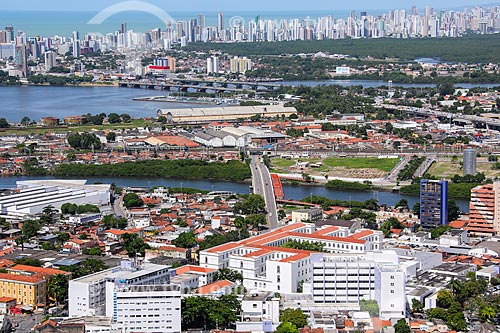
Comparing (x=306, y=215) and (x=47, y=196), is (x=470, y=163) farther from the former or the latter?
(x=47, y=196)

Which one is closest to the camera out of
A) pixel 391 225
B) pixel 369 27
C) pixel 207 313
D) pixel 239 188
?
pixel 207 313

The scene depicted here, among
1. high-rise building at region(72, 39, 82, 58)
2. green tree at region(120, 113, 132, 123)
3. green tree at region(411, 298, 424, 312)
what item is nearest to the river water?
green tree at region(120, 113, 132, 123)

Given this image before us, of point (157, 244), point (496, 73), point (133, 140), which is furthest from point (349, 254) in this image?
point (496, 73)

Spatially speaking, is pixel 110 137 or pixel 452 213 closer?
pixel 452 213

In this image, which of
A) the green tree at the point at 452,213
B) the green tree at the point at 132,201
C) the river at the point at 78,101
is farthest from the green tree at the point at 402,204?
the river at the point at 78,101

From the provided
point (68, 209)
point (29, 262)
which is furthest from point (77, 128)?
point (29, 262)

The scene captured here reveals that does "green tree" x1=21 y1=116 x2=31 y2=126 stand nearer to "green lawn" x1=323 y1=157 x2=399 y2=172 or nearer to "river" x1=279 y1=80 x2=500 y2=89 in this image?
"green lawn" x1=323 y1=157 x2=399 y2=172
